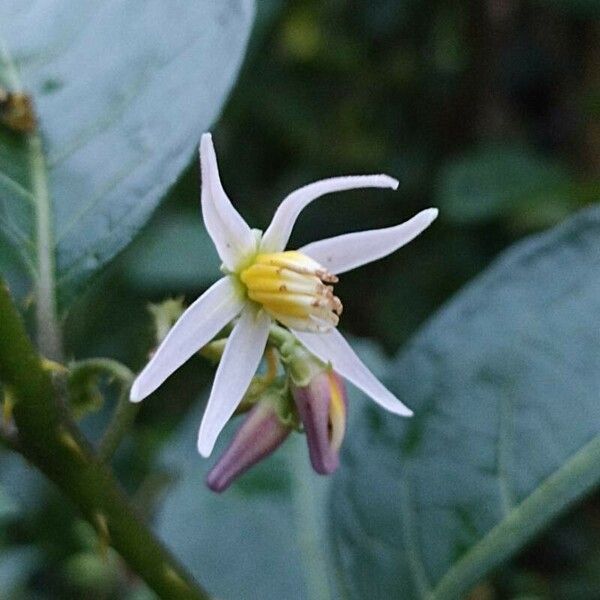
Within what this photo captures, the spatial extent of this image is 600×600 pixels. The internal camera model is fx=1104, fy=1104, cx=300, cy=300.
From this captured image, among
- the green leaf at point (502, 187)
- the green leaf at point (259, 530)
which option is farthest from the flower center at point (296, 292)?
the green leaf at point (502, 187)

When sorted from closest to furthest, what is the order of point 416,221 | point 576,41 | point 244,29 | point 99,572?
point 416,221, point 244,29, point 99,572, point 576,41

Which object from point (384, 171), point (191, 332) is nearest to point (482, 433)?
point (191, 332)

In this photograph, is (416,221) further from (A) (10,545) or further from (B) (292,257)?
(A) (10,545)

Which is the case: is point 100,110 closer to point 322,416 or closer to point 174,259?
point 322,416

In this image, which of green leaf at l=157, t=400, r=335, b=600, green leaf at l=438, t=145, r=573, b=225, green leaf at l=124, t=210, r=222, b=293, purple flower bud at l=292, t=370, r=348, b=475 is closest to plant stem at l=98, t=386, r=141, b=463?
purple flower bud at l=292, t=370, r=348, b=475

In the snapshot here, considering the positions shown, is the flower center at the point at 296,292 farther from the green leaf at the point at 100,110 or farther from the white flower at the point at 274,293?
the green leaf at the point at 100,110

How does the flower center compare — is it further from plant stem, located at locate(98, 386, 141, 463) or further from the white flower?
plant stem, located at locate(98, 386, 141, 463)

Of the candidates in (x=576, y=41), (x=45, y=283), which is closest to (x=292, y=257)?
(x=45, y=283)
